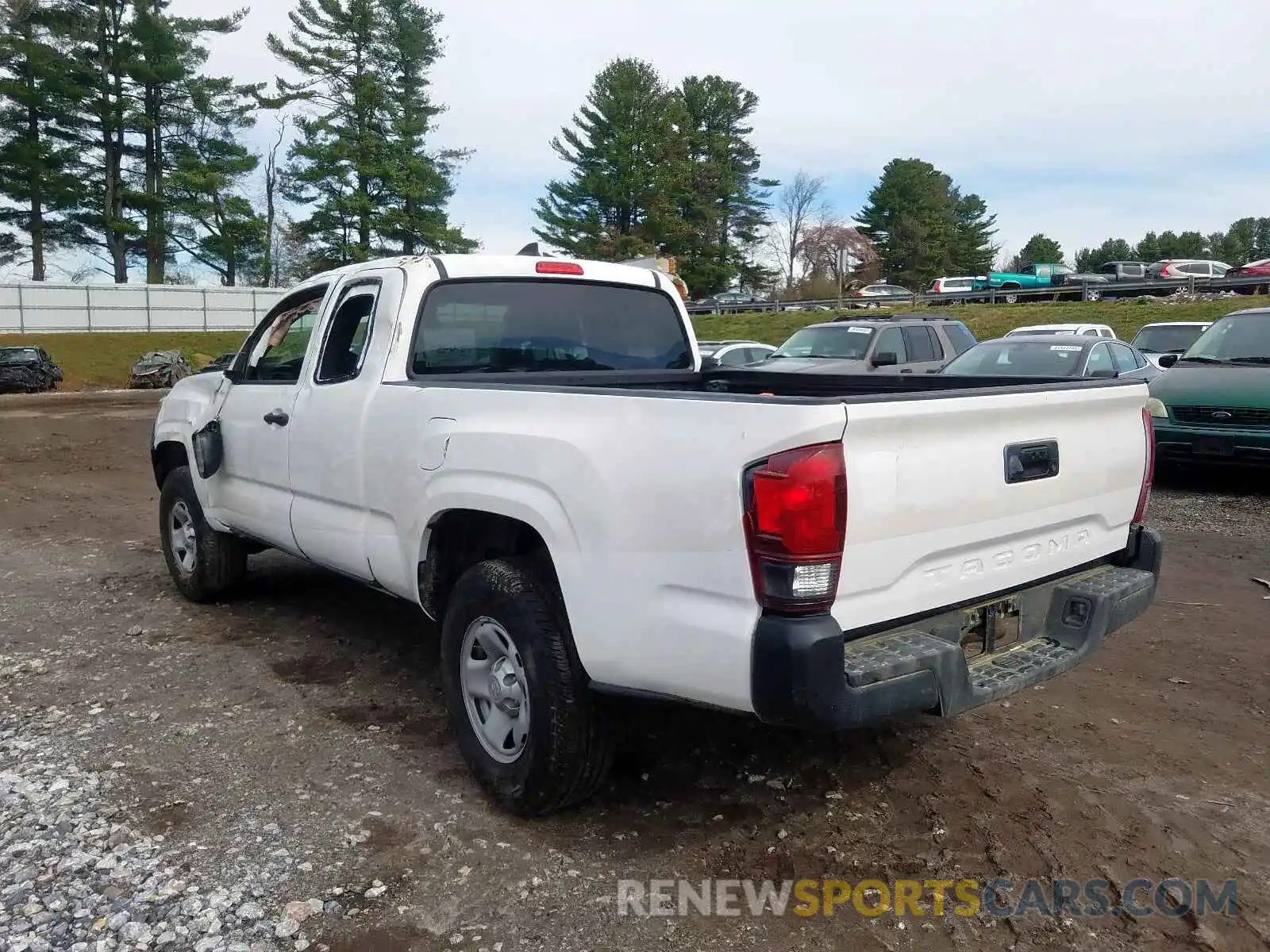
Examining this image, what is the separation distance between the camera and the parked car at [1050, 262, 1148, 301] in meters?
33.9

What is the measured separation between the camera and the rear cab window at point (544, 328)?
14.4ft

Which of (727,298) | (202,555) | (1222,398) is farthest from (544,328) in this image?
(727,298)

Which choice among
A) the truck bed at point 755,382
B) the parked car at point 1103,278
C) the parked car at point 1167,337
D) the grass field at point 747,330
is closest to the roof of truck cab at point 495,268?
the truck bed at point 755,382

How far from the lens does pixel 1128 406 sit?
12.0 feet

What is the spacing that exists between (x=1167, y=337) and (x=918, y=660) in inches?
728

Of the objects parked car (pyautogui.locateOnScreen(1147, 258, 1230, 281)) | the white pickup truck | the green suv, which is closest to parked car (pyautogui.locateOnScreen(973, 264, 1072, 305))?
parked car (pyautogui.locateOnScreen(1147, 258, 1230, 281))

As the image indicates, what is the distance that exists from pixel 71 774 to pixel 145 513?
6.40 meters

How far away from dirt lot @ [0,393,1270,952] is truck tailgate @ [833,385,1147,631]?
2.77 ft

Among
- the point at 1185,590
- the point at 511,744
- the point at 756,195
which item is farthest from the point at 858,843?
the point at 756,195

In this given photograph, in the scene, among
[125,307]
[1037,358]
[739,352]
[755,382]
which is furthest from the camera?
[125,307]

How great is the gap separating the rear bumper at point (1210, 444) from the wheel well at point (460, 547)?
24.2 ft

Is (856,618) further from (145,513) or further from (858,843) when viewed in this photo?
(145,513)

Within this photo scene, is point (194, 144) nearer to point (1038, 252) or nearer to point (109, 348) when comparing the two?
point (109, 348)

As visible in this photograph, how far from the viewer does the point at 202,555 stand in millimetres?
5867
